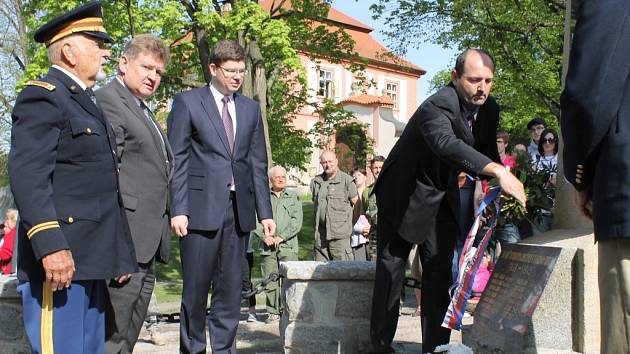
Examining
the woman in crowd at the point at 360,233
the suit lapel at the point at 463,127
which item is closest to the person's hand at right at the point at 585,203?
the suit lapel at the point at 463,127

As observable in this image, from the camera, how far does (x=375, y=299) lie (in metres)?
4.92

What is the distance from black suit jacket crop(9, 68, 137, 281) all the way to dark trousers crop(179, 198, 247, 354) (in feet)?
3.41

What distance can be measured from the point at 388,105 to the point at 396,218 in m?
42.6

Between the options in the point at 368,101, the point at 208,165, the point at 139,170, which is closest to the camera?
the point at 139,170

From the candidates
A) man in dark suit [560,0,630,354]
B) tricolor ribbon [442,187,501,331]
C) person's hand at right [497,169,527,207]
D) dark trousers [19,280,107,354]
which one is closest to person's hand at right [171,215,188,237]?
dark trousers [19,280,107,354]

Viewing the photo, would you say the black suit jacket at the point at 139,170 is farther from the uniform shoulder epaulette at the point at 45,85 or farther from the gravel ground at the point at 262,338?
the gravel ground at the point at 262,338

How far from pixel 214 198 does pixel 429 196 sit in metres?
1.43

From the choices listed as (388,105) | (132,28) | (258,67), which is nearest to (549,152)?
(258,67)

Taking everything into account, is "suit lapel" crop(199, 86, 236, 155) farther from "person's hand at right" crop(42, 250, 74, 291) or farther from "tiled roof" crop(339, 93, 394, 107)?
"tiled roof" crop(339, 93, 394, 107)

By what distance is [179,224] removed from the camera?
461 cm

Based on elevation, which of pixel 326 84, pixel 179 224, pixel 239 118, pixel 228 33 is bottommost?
pixel 179 224

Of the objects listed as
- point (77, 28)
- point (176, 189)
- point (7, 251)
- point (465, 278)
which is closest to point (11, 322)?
point (176, 189)

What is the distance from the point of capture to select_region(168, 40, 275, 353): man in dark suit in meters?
4.75

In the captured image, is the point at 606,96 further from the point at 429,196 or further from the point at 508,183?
the point at 429,196
